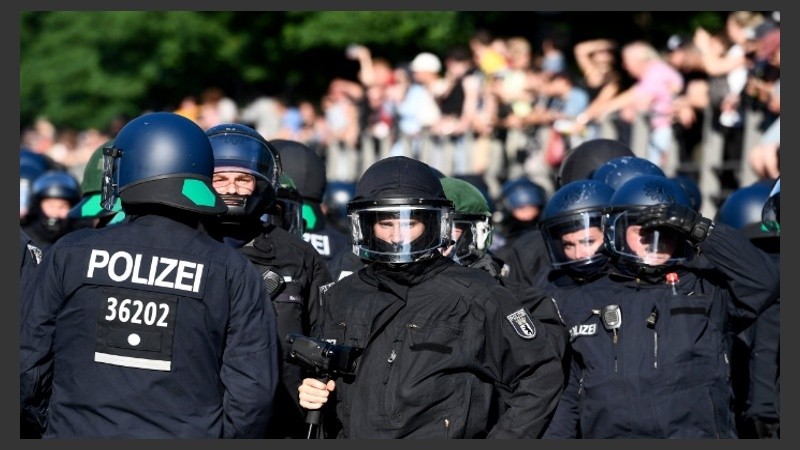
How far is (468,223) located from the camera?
759 centimetres

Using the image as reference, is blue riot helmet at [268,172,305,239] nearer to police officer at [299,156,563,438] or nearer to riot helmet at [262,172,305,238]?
riot helmet at [262,172,305,238]

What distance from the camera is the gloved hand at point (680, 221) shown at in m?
6.74

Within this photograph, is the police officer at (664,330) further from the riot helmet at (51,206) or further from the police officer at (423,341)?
the riot helmet at (51,206)

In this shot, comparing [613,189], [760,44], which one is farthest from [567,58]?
[613,189]

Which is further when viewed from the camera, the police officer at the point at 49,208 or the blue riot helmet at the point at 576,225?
the police officer at the point at 49,208

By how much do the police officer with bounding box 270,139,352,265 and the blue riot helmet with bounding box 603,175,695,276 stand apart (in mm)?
2400

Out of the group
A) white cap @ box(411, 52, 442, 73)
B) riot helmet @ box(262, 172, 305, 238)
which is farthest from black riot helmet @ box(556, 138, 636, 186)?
white cap @ box(411, 52, 442, 73)

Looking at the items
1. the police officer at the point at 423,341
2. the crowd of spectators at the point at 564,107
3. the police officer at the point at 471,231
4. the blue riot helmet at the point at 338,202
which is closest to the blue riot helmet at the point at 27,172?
the blue riot helmet at the point at 338,202

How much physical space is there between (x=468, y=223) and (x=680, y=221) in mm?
1240

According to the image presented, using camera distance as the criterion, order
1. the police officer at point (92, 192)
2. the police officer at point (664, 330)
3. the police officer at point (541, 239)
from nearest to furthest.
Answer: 1. the police officer at point (664, 330)
2. the police officer at point (92, 192)
3. the police officer at point (541, 239)

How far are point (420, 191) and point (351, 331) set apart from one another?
649 millimetres

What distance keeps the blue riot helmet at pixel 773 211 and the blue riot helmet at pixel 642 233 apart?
447 mm

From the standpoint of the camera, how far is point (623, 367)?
6.77 m

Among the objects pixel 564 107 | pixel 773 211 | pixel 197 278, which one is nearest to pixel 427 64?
pixel 564 107
